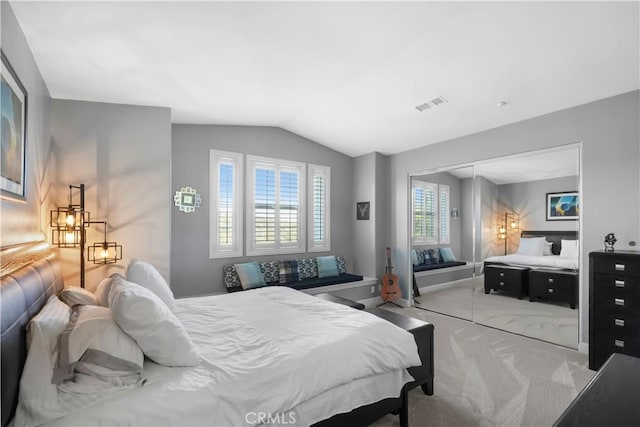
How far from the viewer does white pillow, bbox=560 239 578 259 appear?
3.28m

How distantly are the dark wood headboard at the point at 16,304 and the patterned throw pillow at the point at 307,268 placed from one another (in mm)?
3196

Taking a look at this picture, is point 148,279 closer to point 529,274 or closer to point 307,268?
point 307,268

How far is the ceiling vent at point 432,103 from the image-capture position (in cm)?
340

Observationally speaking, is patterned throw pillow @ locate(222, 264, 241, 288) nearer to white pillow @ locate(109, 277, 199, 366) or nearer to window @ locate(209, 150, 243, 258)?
window @ locate(209, 150, 243, 258)

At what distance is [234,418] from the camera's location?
4.40ft

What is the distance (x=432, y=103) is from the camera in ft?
11.5

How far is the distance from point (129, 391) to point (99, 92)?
2794 millimetres

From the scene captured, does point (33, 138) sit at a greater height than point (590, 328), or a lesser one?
greater

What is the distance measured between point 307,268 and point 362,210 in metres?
1.43

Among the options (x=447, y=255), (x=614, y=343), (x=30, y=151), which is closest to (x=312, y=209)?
(x=447, y=255)

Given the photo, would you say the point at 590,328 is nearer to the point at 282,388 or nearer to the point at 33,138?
the point at 282,388

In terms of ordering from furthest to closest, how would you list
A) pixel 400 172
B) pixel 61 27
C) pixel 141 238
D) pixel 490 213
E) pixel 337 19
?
1. pixel 400 172
2. pixel 490 213
3. pixel 141 238
4. pixel 337 19
5. pixel 61 27

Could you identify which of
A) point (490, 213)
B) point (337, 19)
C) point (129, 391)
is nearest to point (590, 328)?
point (490, 213)

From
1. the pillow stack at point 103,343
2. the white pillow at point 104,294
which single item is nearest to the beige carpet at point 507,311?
the pillow stack at point 103,343
